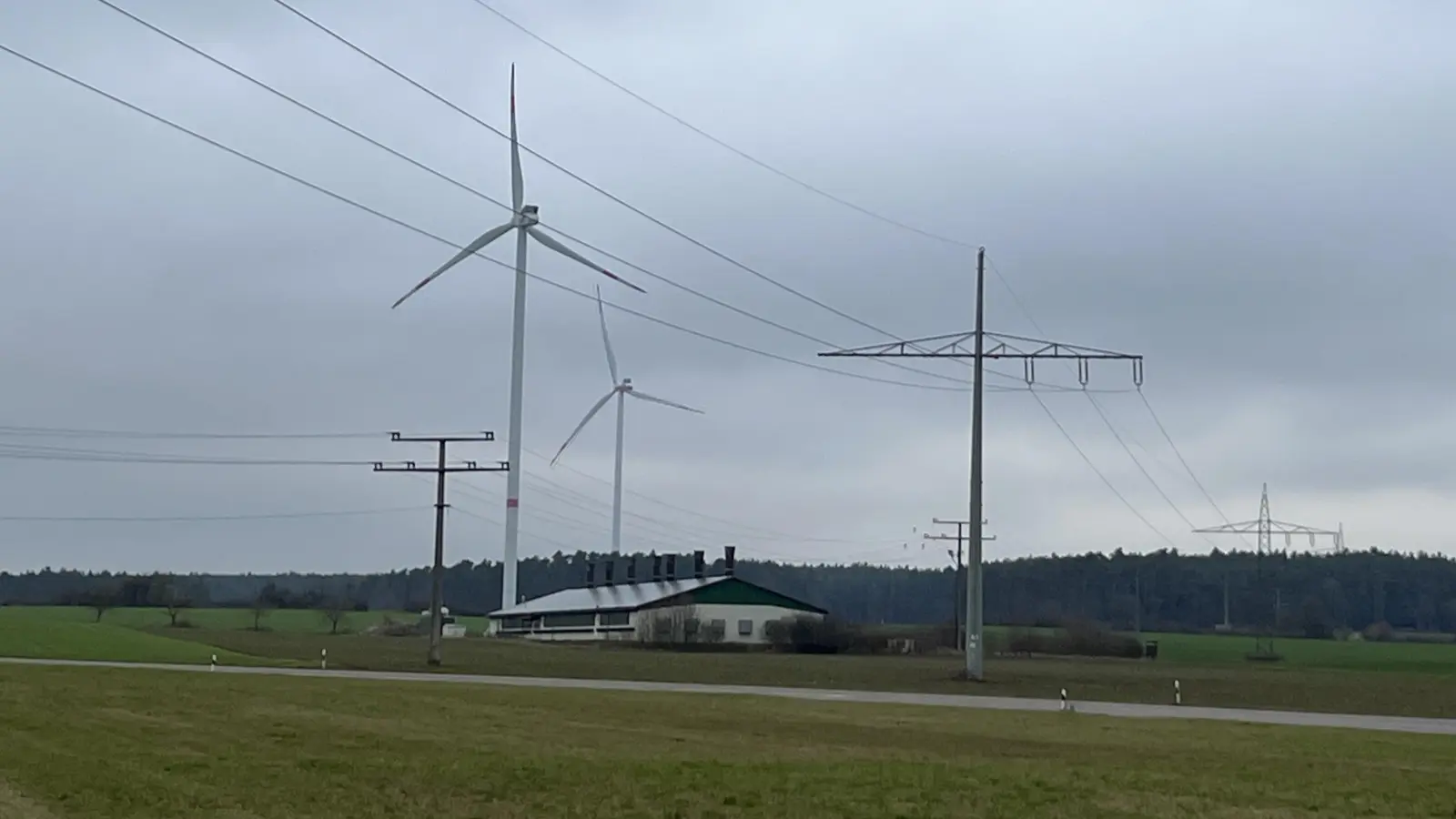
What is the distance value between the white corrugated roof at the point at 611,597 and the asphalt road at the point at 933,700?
2020 inches

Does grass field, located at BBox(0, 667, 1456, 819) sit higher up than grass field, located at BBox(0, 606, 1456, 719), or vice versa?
grass field, located at BBox(0, 667, 1456, 819)

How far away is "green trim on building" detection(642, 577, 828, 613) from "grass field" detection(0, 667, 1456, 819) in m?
69.5

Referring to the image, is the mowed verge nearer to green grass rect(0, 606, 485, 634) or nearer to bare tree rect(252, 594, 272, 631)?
green grass rect(0, 606, 485, 634)

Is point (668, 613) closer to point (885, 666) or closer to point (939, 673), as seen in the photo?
point (885, 666)

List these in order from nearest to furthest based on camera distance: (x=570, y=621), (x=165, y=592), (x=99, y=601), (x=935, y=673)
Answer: (x=935, y=673)
(x=570, y=621)
(x=99, y=601)
(x=165, y=592)

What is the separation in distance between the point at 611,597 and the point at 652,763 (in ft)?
343

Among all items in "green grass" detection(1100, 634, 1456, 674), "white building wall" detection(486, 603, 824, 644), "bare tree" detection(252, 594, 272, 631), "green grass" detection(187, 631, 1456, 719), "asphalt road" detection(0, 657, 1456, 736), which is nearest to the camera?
"asphalt road" detection(0, 657, 1456, 736)

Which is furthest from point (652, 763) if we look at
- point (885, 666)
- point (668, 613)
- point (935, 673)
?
point (668, 613)

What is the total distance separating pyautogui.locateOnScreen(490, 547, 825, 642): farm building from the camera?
10800 cm

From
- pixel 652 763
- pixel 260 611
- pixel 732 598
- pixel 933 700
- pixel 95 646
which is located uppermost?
pixel 732 598

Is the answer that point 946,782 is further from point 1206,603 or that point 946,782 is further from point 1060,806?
point 1206,603

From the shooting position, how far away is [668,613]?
108125 mm

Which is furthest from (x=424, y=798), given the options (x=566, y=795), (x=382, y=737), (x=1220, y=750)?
(x=1220, y=750)

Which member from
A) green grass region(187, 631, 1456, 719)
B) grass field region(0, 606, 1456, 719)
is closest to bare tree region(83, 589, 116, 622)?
grass field region(0, 606, 1456, 719)
